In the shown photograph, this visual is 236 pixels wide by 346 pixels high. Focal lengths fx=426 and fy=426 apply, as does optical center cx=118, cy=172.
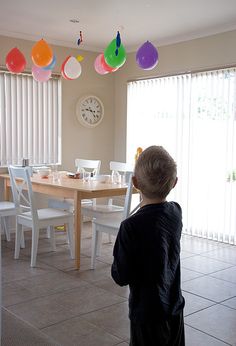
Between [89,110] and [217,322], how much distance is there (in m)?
3.97

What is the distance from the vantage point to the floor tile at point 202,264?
13.3 ft

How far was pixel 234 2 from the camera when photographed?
3971 mm

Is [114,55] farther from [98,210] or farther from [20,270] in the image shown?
[20,270]

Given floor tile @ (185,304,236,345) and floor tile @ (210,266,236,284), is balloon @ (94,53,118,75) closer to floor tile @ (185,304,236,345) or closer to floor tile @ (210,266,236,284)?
floor tile @ (210,266,236,284)

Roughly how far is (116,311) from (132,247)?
5.50 ft

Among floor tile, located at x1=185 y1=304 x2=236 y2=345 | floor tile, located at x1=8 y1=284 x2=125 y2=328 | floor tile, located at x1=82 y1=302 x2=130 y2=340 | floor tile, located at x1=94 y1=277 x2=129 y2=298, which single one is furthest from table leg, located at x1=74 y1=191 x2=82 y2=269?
floor tile, located at x1=185 y1=304 x2=236 y2=345

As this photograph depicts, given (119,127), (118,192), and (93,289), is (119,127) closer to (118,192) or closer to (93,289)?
(118,192)

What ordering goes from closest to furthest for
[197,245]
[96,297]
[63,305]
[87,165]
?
[63,305], [96,297], [197,245], [87,165]

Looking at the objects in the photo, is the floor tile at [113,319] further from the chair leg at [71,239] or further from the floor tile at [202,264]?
the chair leg at [71,239]

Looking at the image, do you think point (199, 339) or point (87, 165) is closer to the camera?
point (199, 339)

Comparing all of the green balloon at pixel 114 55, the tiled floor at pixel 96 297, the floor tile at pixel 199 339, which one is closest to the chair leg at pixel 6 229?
the tiled floor at pixel 96 297

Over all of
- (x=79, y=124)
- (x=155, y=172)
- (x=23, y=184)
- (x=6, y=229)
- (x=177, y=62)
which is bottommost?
(x=6, y=229)

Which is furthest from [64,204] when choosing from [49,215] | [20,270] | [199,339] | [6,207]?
[199,339]

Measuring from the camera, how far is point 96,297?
10.9ft
